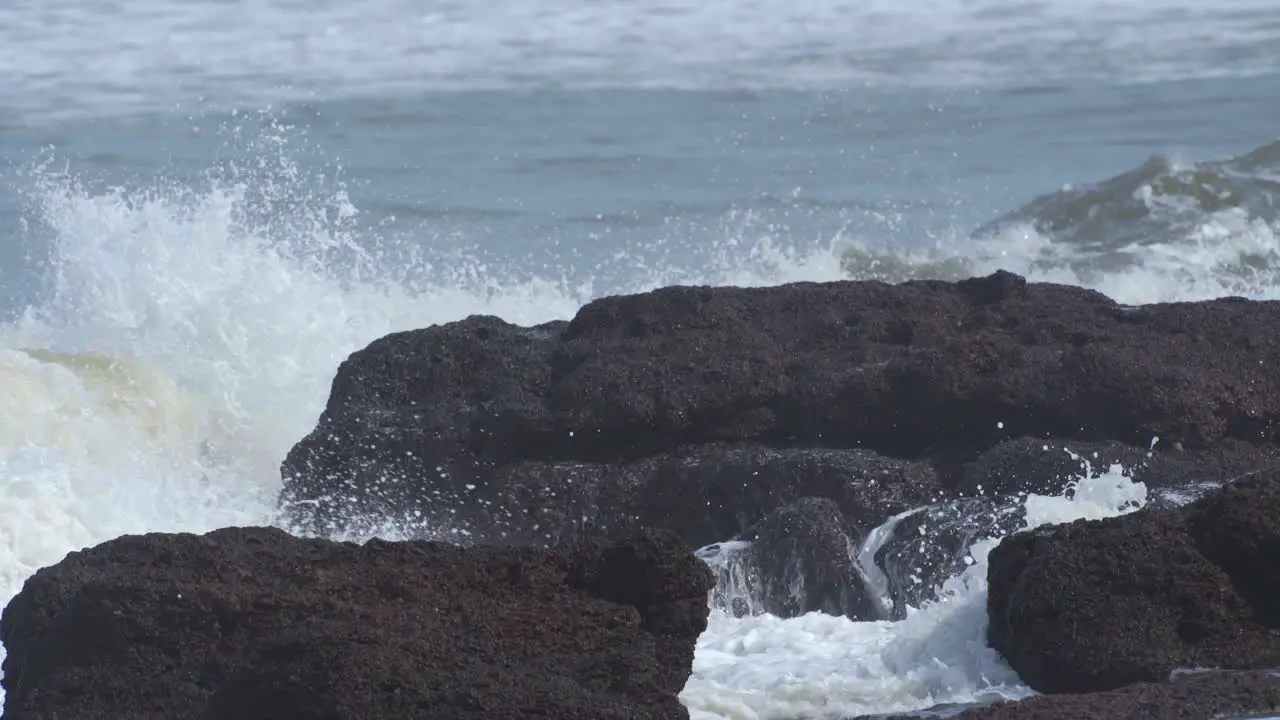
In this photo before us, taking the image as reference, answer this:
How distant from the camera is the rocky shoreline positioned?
4.15m

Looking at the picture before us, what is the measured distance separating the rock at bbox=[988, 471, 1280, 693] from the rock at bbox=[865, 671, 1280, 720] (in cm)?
33

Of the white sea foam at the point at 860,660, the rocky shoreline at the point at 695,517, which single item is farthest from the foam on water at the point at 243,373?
the rocky shoreline at the point at 695,517

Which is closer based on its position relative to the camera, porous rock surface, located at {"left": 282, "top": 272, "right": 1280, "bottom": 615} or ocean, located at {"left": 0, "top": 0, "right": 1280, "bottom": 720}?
porous rock surface, located at {"left": 282, "top": 272, "right": 1280, "bottom": 615}

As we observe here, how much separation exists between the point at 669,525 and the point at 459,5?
1644 cm

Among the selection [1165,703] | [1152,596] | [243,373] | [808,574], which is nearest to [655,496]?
[808,574]

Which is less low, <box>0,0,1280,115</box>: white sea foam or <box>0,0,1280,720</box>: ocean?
<box>0,0,1280,115</box>: white sea foam

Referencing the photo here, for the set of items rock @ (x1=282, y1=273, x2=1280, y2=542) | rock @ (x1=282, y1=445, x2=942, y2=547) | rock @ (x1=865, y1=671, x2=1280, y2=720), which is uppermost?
rock @ (x1=282, y1=273, x2=1280, y2=542)

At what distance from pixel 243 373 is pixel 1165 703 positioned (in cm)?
638

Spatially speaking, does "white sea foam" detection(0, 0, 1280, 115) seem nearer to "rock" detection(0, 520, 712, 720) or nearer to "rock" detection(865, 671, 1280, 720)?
"rock" detection(0, 520, 712, 720)

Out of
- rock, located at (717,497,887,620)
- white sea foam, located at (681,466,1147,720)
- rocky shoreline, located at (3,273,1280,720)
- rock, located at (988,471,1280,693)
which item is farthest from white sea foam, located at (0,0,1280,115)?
rock, located at (988,471,1280,693)

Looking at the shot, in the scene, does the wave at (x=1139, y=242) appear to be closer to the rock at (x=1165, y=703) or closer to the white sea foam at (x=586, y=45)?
the white sea foam at (x=586, y=45)

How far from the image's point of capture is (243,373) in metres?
9.62

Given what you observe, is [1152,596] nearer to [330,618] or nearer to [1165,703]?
[1165,703]

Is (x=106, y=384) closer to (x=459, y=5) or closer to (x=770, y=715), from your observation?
(x=770, y=715)
